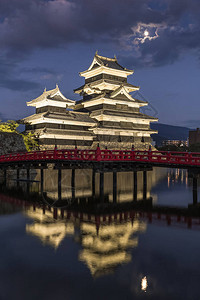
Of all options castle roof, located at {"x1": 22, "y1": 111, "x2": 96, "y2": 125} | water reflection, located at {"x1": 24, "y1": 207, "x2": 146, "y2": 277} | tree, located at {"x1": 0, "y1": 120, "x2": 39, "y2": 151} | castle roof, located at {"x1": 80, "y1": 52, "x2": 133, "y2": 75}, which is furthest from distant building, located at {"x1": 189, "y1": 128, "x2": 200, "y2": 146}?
water reflection, located at {"x1": 24, "y1": 207, "x2": 146, "y2": 277}

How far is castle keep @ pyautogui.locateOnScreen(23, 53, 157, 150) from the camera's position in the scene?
54.7 metres

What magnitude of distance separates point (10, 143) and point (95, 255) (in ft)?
111

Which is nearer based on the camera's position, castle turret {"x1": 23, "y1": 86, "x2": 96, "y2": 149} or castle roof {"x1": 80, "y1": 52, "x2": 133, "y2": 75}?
castle turret {"x1": 23, "y1": 86, "x2": 96, "y2": 149}

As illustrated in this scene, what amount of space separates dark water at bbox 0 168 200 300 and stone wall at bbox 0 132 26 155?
23.4 m

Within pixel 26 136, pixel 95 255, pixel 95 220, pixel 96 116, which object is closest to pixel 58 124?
pixel 26 136

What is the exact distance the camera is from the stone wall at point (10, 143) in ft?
134

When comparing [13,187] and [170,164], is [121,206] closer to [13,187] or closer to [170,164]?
[170,164]

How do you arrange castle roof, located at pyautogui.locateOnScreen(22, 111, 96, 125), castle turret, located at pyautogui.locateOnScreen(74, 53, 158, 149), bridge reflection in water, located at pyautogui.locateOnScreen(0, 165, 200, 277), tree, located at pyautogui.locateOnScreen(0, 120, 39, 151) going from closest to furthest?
bridge reflection in water, located at pyautogui.locateOnScreen(0, 165, 200, 277)
tree, located at pyautogui.locateOnScreen(0, 120, 39, 151)
castle roof, located at pyautogui.locateOnScreen(22, 111, 96, 125)
castle turret, located at pyautogui.locateOnScreen(74, 53, 158, 149)

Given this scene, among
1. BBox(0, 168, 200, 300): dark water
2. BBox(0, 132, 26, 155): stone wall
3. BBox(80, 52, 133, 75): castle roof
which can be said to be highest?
BBox(80, 52, 133, 75): castle roof

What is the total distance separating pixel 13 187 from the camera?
2912cm

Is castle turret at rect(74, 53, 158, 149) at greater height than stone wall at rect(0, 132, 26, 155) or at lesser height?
greater

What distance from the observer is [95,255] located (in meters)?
10.8

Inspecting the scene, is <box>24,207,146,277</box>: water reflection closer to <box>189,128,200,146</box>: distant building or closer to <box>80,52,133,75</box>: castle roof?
<box>80,52,133,75</box>: castle roof

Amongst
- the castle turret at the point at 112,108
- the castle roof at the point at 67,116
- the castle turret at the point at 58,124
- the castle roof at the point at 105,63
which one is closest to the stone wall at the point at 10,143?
the castle turret at the point at 58,124
